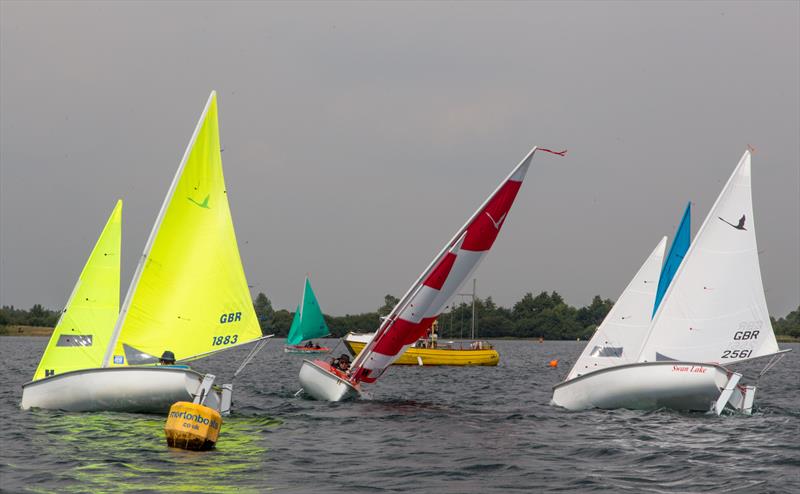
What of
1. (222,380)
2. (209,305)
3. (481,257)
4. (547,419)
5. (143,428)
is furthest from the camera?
(222,380)

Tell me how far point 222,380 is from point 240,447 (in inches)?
1156

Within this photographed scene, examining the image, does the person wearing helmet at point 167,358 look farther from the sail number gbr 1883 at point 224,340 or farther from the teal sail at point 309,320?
the teal sail at point 309,320

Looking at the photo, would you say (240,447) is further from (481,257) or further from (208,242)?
(481,257)

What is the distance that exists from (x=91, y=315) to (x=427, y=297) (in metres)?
10.7

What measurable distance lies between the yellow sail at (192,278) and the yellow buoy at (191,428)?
553 cm

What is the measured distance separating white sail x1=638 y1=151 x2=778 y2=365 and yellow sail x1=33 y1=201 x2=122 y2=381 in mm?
15958

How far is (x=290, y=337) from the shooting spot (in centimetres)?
11400

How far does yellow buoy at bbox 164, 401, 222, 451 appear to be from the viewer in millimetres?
19078

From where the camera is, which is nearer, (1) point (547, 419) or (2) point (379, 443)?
(2) point (379, 443)

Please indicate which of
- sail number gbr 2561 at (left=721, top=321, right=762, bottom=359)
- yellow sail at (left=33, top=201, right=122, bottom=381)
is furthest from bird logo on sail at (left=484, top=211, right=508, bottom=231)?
yellow sail at (left=33, top=201, right=122, bottom=381)

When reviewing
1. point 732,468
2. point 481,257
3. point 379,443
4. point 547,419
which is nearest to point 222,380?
point 481,257

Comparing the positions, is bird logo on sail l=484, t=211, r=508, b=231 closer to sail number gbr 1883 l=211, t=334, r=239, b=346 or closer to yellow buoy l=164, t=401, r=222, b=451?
sail number gbr 1883 l=211, t=334, r=239, b=346

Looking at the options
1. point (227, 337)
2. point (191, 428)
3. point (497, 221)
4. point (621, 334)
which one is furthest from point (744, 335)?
point (191, 428)

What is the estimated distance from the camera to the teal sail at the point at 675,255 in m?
34.2
